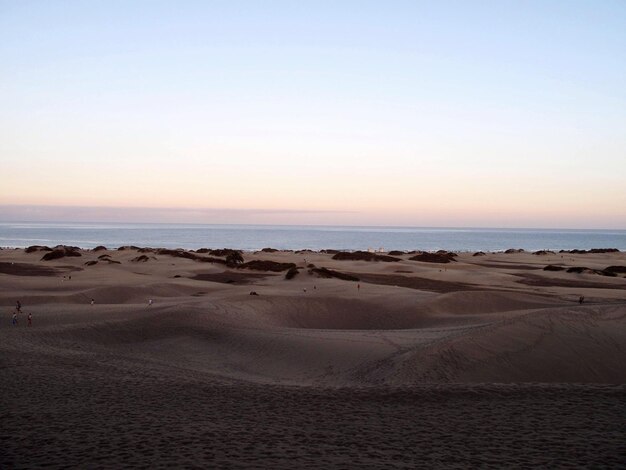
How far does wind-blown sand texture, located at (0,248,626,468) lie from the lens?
7449 millimetres

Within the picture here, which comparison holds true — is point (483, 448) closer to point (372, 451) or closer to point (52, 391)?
point (372, 451)

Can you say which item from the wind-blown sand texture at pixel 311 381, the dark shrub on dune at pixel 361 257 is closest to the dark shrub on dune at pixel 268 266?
the dark shrub on dune at pixel 361 257

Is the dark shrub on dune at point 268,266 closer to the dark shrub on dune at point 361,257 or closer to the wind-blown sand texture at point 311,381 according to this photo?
the dark shrub on dune at point 361,257

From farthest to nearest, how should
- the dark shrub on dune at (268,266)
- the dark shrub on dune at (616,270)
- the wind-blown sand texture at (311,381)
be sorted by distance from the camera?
1. the dark shrub on dune at (616,270)
2. the dark shrub on dune at (268,266)
3. the wind-blown sand texture at (311,381)

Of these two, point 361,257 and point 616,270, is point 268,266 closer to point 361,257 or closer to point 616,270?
point 361,257

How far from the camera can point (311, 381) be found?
47.0 feet

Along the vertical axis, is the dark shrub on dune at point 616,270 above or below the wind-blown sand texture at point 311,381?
above

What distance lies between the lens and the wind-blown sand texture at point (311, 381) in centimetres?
745

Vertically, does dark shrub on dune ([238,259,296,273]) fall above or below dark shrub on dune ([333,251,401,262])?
below

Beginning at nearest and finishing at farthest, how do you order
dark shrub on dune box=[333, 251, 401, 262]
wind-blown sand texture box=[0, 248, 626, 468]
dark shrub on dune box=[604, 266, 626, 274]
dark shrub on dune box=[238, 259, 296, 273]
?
wind-blown sand texture box=[0, 248, 626, 468]
dark shrub on dune box=[238, 259, 296, 273]
dark shrub on dune box=[604, 266, 626, 274]
dark shrub on dune box=[333, 251, 401, 262]

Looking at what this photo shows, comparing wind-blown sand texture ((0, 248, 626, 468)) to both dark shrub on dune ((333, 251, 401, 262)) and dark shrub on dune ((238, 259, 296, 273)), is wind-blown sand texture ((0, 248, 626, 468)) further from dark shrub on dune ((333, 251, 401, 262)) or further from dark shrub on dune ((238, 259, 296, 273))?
dark shrub on dune ((333, 251, 401, 262))

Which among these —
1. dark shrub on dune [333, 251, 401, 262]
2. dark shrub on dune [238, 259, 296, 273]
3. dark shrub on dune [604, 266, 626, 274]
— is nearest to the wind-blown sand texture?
dark shrub on dune [238, 259, 296, 273]

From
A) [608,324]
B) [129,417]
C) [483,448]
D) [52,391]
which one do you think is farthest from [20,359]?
[608,324]

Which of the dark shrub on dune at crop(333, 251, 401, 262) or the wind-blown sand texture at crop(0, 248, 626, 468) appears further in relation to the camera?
the dark shrub on dune at crop(333, 251, 401, 262)
